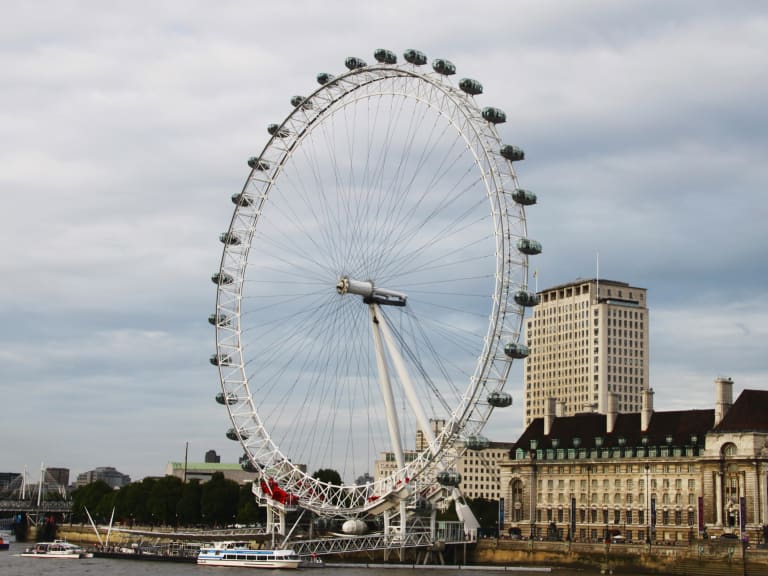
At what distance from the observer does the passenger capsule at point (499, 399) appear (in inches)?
2928

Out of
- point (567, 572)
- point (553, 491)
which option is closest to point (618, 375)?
point (553, 491)

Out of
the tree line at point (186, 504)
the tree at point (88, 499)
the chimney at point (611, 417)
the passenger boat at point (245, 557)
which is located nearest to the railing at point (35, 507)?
the tree at point (88, 499)

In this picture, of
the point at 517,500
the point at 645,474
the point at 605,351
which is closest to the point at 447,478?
the point at 645,474

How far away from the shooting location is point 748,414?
312ft

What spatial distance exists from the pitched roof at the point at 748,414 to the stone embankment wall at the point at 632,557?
15.4 metres

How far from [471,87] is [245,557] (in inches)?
1568

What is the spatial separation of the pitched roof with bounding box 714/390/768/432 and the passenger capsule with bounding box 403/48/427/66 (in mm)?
41850

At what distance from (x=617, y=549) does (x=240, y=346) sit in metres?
33.6

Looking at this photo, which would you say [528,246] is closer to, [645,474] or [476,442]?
[476,442]

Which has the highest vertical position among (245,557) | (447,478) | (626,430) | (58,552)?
(626,430)

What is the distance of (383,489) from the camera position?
85688mm

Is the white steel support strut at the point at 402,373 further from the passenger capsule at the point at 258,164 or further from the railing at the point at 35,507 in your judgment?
the railing at the point at 35,507

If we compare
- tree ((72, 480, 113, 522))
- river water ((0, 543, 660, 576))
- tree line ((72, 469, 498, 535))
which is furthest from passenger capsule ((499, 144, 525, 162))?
tree ((72, 480, 113, 522))

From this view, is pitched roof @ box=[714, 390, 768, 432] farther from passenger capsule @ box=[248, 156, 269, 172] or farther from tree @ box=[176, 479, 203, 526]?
tree @ box=[176, 479, 203, 526]
